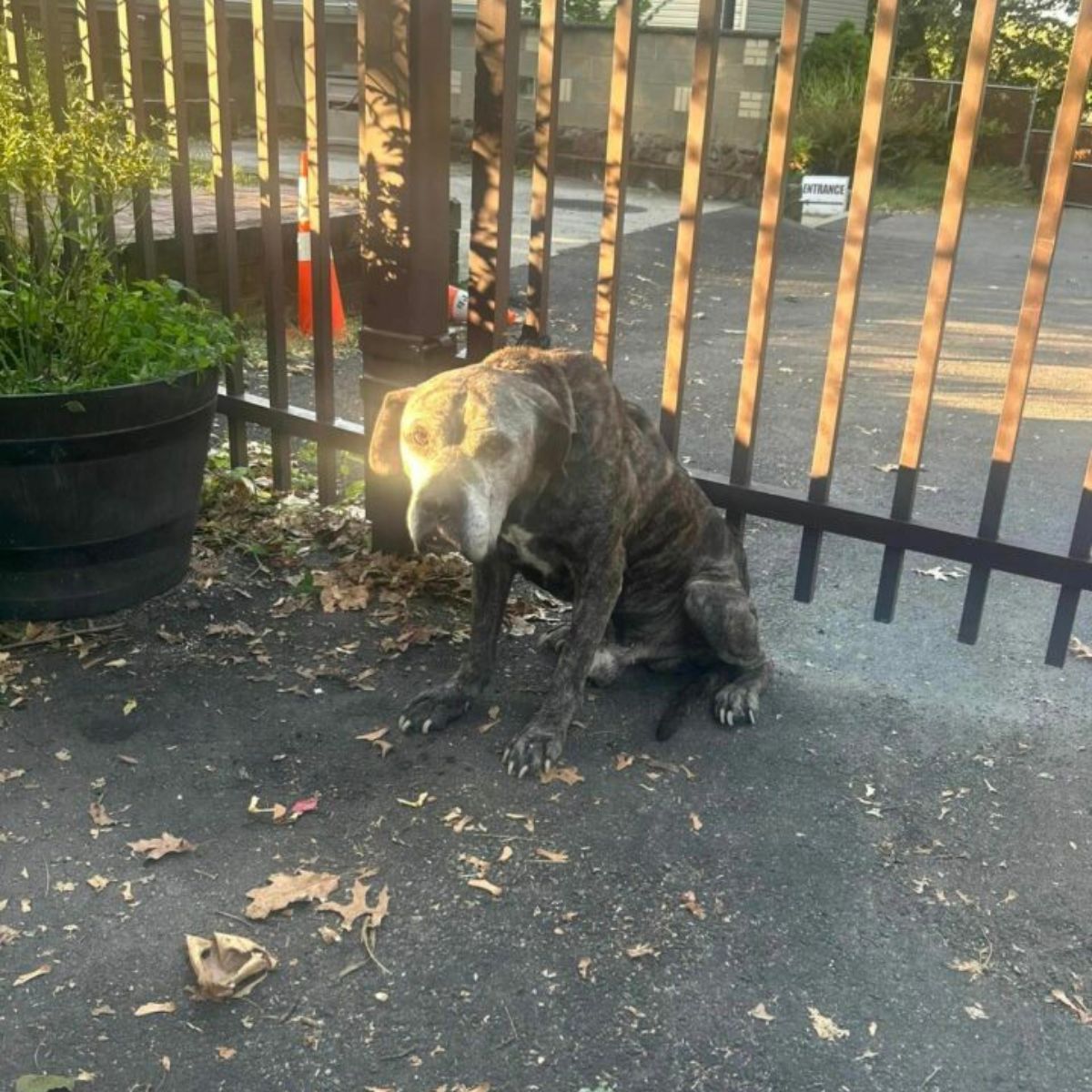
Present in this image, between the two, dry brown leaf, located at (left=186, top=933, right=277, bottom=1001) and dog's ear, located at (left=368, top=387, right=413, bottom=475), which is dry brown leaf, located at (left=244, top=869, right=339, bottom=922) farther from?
dog's ear, located at (left=368, top=387, right=413, bottom=475)

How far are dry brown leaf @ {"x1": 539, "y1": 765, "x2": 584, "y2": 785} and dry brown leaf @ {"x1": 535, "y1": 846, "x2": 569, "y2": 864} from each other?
31 centimetres

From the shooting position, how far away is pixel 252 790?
327cm

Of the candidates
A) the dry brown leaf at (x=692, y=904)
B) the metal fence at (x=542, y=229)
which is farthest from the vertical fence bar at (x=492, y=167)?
the dry brown leaf at (x=692, y=904)

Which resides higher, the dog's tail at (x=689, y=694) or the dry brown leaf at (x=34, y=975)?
the dog's tail at (x=689, y=694)

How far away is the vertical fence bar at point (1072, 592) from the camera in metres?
3.60

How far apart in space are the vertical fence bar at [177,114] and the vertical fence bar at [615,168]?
1.84m

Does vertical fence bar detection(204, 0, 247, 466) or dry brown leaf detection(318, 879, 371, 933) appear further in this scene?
vertical fence bar detection(204, 0, 247, 466)

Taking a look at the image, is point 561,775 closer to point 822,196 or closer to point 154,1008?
point 154,1008

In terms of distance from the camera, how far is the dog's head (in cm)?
293

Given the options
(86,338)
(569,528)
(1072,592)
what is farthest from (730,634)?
(86,338)

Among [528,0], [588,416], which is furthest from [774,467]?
[528,0]

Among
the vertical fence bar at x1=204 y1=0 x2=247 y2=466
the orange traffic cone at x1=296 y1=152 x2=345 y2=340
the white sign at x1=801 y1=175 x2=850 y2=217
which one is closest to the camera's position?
the vertical fence bar at x1=204 y1=0 x2=247 y2=466

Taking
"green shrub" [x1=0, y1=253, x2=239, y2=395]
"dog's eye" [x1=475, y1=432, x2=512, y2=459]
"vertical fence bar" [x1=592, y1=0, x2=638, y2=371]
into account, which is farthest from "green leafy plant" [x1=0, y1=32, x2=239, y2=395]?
"dog's eye" [x1=475, y1=432, x2=512, y2=459]

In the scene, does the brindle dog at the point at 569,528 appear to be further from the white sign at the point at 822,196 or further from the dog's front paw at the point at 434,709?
the white sign at the point at 822,196
